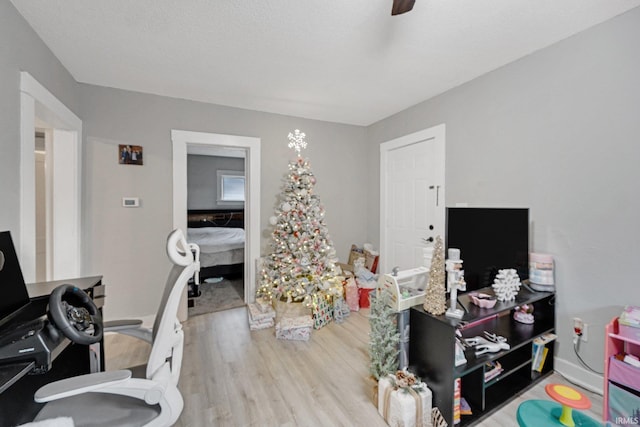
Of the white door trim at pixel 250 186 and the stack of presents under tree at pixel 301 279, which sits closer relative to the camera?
the stack of presents under tree at pixel 301 279

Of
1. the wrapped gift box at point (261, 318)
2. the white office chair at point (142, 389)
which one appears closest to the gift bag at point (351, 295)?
the wrapped gift box at point (261, 318)

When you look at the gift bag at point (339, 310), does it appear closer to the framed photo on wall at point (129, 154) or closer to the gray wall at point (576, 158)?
the gray wall at point (576, 158)

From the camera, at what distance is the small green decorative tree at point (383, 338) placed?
68.2 inches

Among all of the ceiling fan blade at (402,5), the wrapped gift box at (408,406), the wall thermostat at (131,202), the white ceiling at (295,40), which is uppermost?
the white ceiling at (295,40)

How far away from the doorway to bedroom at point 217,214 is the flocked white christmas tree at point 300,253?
4.32 feet

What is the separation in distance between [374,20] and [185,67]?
1.70 m

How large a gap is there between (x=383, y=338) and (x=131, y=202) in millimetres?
2883

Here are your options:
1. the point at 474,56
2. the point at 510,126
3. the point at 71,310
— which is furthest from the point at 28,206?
the point at 510,126

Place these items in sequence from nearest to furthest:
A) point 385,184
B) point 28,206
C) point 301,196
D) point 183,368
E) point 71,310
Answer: point 71,310
point 28,206
point 183,368
point 301,196
point 385,184

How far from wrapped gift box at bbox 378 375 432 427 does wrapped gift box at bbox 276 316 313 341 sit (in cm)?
117

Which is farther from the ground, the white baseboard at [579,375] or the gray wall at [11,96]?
the gray wall at [11,96]

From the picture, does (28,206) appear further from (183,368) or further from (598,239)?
(598,239)

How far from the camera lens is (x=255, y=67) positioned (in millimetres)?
2410

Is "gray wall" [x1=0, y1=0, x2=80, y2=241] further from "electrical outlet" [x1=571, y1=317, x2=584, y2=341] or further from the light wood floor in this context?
"electrical outlet" [x1=571, y1=317, x2=584, y2=341]
